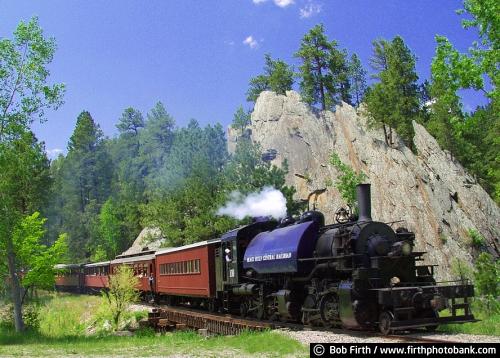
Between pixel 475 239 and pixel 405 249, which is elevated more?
pixel 475 239

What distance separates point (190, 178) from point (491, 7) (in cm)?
2605

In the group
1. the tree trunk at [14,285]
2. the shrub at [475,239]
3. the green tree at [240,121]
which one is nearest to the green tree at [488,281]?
the shrub at [475,239]

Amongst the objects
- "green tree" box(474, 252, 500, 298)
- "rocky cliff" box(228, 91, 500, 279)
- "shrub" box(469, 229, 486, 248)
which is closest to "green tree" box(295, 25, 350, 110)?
Result: "rocky cliff" box(228, 91, 500, 279)

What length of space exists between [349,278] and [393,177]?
31283mm

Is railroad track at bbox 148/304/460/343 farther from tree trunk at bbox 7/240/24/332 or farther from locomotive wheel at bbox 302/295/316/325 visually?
tree trunk at bbox 7/240/24/332

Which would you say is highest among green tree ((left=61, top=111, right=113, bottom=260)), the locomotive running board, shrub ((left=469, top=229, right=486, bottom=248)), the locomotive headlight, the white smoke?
green tree ((left=61, top=111, right=113, bottom=260))

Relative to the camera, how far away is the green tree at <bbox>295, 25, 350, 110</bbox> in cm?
6006

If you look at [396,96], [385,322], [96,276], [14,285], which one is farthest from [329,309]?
[396,96]

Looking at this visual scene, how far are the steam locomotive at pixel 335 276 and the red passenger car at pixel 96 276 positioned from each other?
78.6 ft

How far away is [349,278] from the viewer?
1392 centimetres

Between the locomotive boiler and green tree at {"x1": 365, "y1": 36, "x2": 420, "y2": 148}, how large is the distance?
33.8 m

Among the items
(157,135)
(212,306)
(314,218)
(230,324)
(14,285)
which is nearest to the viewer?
(314,218)

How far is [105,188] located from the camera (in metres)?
83.2

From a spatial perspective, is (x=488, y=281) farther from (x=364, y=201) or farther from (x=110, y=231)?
(x=110, y=231)
